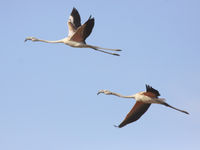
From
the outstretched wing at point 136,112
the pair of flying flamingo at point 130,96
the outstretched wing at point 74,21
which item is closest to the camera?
the pair of flying flamingo at point 130,96

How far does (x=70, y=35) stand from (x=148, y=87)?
6.08 meters

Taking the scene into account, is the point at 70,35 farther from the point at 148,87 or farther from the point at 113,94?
the point at 148,87

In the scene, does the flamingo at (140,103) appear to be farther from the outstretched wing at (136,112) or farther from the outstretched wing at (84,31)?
the outstretched wing at (84,31)

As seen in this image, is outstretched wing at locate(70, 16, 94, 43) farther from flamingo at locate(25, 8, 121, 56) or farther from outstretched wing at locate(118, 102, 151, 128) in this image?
outstretched wing at locate(118, 102, 151, 128)

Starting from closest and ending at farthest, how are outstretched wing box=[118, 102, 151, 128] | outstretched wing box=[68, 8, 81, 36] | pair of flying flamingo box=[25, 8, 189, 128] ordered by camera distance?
pair of flying flamingo box=[25, 8, 189, 128] < outstretched wing box=[118, 102, 151, 128] < outstretched wing box=[68, 8, 81, 36]

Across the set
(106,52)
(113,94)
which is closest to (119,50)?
(106,52)

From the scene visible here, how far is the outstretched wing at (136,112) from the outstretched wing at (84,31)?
375 cm

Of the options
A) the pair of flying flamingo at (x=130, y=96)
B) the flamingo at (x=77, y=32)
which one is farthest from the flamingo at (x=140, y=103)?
the flamingo at (x=77, y=32)

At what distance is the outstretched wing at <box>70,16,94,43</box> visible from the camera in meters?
22.5

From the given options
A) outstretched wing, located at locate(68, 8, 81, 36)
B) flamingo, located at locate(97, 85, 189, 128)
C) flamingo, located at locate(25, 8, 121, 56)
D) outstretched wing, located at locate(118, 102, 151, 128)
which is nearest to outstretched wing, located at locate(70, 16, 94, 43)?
flamingo, located at locate(25, 8, 121, 56)

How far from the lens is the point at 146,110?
23.3 metres

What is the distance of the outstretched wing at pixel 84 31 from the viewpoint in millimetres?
22453

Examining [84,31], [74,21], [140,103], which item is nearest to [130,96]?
[140,103]

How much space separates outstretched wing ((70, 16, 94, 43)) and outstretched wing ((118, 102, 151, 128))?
3747 mm
